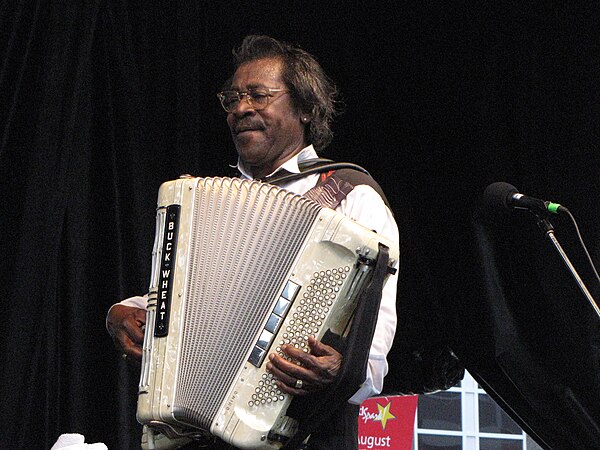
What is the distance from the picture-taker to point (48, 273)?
338 centimetres

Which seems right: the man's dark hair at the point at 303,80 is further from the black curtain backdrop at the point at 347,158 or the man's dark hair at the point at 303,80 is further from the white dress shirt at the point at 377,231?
the black curtain backdrop at the point at 347,158

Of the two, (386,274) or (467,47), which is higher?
(467,47)

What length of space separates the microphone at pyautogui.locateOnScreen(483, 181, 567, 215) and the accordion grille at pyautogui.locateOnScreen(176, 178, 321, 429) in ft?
1.37

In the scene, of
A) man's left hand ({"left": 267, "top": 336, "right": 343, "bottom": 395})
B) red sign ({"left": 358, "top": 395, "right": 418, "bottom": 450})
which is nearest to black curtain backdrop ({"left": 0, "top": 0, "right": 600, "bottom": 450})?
red sign ({"left": 358, "top": 395, "right": 418, "bottom": 450})

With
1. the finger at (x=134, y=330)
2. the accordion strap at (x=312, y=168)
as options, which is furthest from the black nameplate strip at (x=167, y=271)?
the accordion strap at (x=312, y=168)

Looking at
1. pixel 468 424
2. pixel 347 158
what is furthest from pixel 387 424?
pixel 347 158

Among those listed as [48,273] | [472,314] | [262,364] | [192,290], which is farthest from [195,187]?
[472,314]

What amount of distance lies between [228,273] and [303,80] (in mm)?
784

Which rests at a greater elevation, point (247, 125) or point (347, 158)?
point (247, 125)

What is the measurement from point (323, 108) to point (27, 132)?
1.11 m

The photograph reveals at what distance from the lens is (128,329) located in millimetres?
2455

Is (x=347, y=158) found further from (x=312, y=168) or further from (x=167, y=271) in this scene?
(x=167, y=271)

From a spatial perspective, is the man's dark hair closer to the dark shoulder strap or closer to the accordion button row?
the dark shoulder strap

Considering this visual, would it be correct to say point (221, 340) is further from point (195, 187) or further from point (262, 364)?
point (195, 187)
